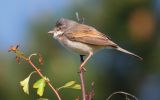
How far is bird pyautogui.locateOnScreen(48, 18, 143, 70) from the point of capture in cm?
675

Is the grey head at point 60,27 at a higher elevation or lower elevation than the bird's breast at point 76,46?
higher

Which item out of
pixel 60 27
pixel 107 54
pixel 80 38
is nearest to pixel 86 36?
pixel 80 38

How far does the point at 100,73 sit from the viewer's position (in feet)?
57.5

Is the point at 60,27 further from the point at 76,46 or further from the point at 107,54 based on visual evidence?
the point at 107,54

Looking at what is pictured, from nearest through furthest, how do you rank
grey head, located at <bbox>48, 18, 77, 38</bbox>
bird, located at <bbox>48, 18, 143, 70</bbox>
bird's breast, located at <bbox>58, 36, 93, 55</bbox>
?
bird's breast, located at <bbox>58, 36, 93, 55</bbox>
bird, located at <bbox>48, 18, 143, 70</bbox>
grey head, located at <bbox>48, 18, 77, 38</bbox>

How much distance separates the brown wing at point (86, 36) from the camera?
6.87 metres

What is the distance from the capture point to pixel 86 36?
709 centimetres

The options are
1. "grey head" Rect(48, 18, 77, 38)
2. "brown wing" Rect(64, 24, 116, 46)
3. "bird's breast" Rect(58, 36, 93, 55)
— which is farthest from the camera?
"grey head" Rect(48, 18, 77, 38)

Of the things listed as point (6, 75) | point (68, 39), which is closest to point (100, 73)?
point (6, 75)

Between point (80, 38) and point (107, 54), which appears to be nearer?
point (80, 38)

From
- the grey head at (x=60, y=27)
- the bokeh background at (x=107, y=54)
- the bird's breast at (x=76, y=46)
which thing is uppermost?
the grey head at (x=60, y=27)

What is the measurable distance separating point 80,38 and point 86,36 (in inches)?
3.0

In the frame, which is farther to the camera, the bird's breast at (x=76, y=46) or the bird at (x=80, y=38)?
the bird at (x=80, y=38)

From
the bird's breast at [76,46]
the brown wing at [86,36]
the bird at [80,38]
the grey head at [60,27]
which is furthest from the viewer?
the grey head at [60,27]
